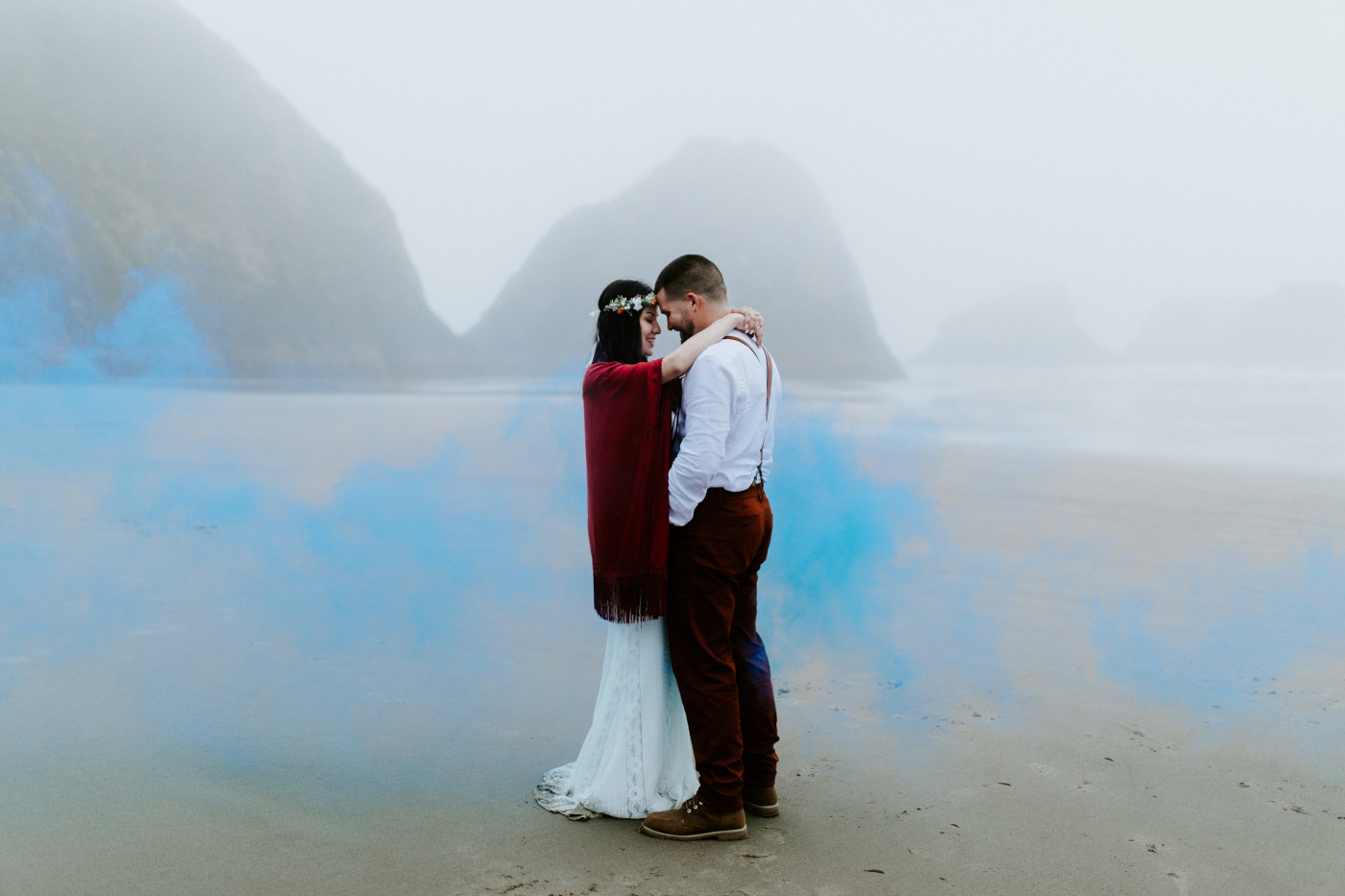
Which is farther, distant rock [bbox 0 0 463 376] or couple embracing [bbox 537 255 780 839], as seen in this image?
distant rock [bbox 0 0 463 376]

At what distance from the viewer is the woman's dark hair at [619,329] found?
2.58 metres

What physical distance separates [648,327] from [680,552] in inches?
25.6

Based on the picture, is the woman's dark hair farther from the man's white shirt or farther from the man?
the man's white shirt

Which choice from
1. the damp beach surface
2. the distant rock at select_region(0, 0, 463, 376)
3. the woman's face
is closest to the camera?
the damp beach surface

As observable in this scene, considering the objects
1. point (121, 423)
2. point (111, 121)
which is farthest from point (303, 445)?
point (111, 121)

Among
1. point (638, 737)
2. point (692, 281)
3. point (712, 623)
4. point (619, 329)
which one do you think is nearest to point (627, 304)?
point (619, 329)

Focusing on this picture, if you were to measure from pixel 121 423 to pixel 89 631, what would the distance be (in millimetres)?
13573

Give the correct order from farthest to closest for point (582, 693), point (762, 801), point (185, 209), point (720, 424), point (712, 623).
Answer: point (185, 209)
point (582, 693)
point (762, 801)
point (712, 623)
point (720, 424)

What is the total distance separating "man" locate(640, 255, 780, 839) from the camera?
2439 mm

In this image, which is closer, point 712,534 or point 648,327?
point 712,534

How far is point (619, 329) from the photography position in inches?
102

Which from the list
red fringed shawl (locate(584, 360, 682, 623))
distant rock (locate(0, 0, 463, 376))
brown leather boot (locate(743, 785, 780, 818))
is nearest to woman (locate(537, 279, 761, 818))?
red fringed shawl (locate(584, 360, 682, 623))

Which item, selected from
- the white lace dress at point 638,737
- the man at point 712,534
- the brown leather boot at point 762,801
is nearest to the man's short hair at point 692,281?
the man at point 712,534

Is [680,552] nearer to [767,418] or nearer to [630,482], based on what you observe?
[630,482]
